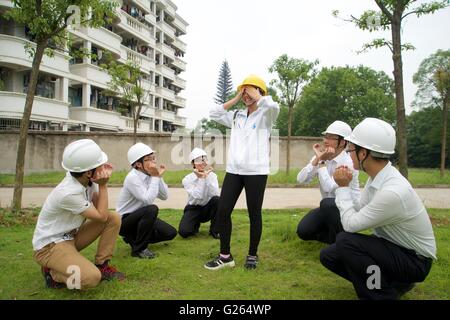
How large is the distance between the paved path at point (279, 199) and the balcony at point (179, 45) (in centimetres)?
3410

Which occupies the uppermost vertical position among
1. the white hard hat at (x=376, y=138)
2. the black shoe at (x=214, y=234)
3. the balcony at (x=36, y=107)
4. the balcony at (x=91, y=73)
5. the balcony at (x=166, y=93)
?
the balcony at (x=166, y=93)

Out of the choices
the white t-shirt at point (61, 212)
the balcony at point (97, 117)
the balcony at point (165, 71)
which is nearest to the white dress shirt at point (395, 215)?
the white t-shirt at point (61, 212)

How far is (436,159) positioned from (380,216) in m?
34.4

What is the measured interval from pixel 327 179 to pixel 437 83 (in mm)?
13770

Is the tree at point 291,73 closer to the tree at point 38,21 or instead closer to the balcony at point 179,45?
the tree at point 38,21

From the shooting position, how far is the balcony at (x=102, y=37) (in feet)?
74.8

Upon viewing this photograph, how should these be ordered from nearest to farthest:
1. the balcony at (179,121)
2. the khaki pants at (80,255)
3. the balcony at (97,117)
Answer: the khaki pants at (80,255) < the balcony at (97,117) < the balcony at (179,121)

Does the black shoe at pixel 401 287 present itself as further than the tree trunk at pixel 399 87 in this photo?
No

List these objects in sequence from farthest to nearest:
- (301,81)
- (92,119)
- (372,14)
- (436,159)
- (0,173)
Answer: (436,159) → (92,119) → (0,173) → (301,81) → (372,14)

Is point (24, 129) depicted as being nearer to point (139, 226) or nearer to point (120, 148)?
point (139, 226)

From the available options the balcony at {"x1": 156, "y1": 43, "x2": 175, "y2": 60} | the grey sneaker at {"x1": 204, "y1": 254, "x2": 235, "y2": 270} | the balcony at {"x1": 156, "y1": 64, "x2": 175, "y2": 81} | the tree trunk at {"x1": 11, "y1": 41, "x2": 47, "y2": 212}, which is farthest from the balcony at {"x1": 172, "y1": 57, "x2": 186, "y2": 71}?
the grey sneaker at {"x1": 204, "y1": 254, "x2": 235, "y2": 270}

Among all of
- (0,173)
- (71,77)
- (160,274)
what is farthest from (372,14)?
(71,77)

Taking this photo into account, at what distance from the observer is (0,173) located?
1716 cm
